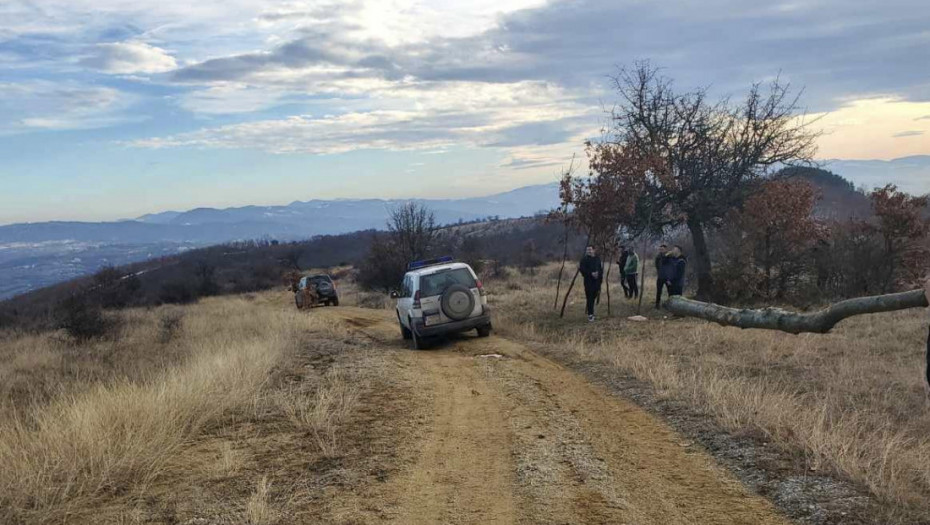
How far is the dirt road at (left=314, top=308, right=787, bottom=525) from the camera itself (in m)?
4.39

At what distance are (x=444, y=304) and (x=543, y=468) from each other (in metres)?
8.38

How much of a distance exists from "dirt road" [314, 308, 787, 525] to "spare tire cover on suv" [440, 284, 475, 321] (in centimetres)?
476

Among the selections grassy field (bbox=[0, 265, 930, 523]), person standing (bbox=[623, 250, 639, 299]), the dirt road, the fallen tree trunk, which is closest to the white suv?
grassy field (bbox=[0, 265, 930, 523])

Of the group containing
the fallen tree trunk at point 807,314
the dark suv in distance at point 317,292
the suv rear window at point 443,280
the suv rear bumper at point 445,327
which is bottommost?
the dark suv in distance at point 317,292

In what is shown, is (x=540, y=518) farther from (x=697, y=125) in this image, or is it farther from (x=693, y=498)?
(x=697, y=125)

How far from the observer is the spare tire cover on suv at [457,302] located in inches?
535

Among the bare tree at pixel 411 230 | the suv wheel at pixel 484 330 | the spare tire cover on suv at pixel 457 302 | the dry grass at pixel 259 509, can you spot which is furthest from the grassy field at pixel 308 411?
the bare tree at pixel 411 230

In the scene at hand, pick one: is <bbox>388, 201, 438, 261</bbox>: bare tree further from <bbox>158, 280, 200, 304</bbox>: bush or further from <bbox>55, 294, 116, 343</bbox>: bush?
<bbox>158, 280, 200, 304</bbox>: bush

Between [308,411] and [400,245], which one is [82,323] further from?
[308,411]

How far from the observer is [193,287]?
47969 mm

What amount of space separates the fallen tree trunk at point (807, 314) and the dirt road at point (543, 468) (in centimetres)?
137

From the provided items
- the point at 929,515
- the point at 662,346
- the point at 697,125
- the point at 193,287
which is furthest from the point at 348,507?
the point at 193,287

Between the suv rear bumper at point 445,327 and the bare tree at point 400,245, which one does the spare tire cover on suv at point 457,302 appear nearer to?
the suv rear bumper at point 445,327

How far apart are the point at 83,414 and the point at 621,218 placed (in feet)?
47.0
